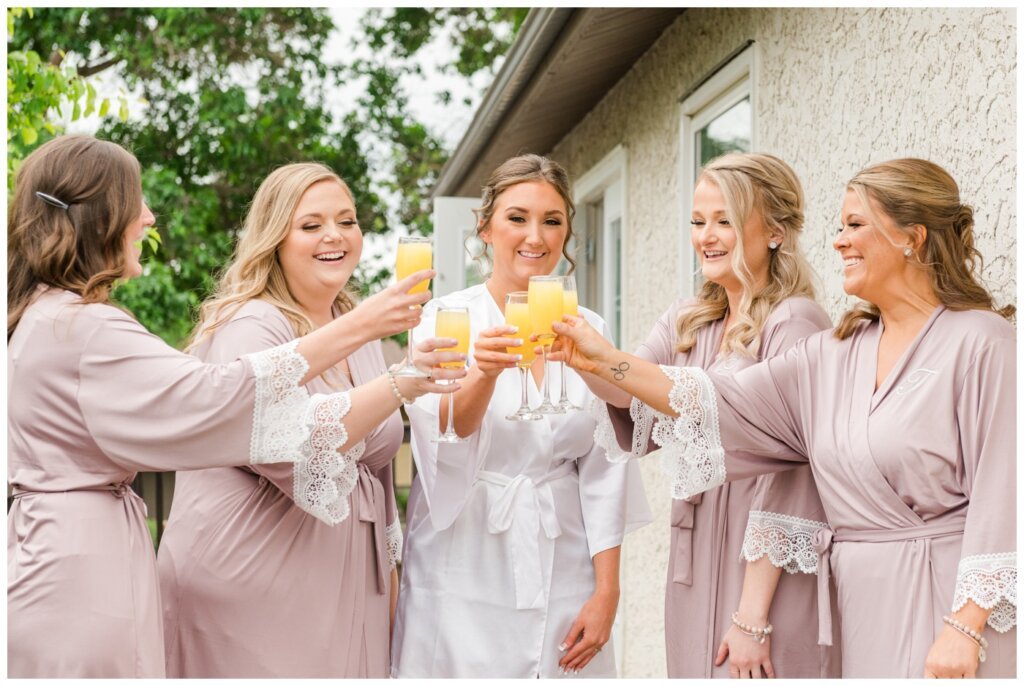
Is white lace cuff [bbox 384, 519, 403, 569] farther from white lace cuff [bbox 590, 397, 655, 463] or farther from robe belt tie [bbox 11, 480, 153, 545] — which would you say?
robe belt tie [bbox 11, 480, 153, 545]

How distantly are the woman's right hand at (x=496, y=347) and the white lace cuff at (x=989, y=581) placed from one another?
1072mm

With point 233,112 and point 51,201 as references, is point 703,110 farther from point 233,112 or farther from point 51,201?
point 233,112

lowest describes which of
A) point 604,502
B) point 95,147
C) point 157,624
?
point 157,624

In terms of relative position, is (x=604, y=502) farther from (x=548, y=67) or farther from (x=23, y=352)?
(x=548, y=67)

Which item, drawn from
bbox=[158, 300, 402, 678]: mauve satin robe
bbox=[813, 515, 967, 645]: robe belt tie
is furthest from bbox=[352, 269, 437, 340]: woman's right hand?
bbox=[813, 515, 967, 645]: robe belt tie

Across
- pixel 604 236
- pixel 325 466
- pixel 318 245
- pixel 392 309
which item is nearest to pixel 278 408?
pixel 325 466

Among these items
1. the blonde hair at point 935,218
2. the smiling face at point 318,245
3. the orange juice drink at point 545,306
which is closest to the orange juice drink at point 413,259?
the orange juice drink at point 545,306

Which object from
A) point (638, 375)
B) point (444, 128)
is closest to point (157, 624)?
point (638, 375)

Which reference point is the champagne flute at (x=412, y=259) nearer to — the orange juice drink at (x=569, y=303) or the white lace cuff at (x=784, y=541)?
the orange juice drink at (x=569, y=303)

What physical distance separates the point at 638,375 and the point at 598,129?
508 cm

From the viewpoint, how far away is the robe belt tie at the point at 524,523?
2.99 meters

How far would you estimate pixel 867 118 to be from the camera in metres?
3.53

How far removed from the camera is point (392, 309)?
2418 mm

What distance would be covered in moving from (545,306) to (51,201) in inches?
43.8
